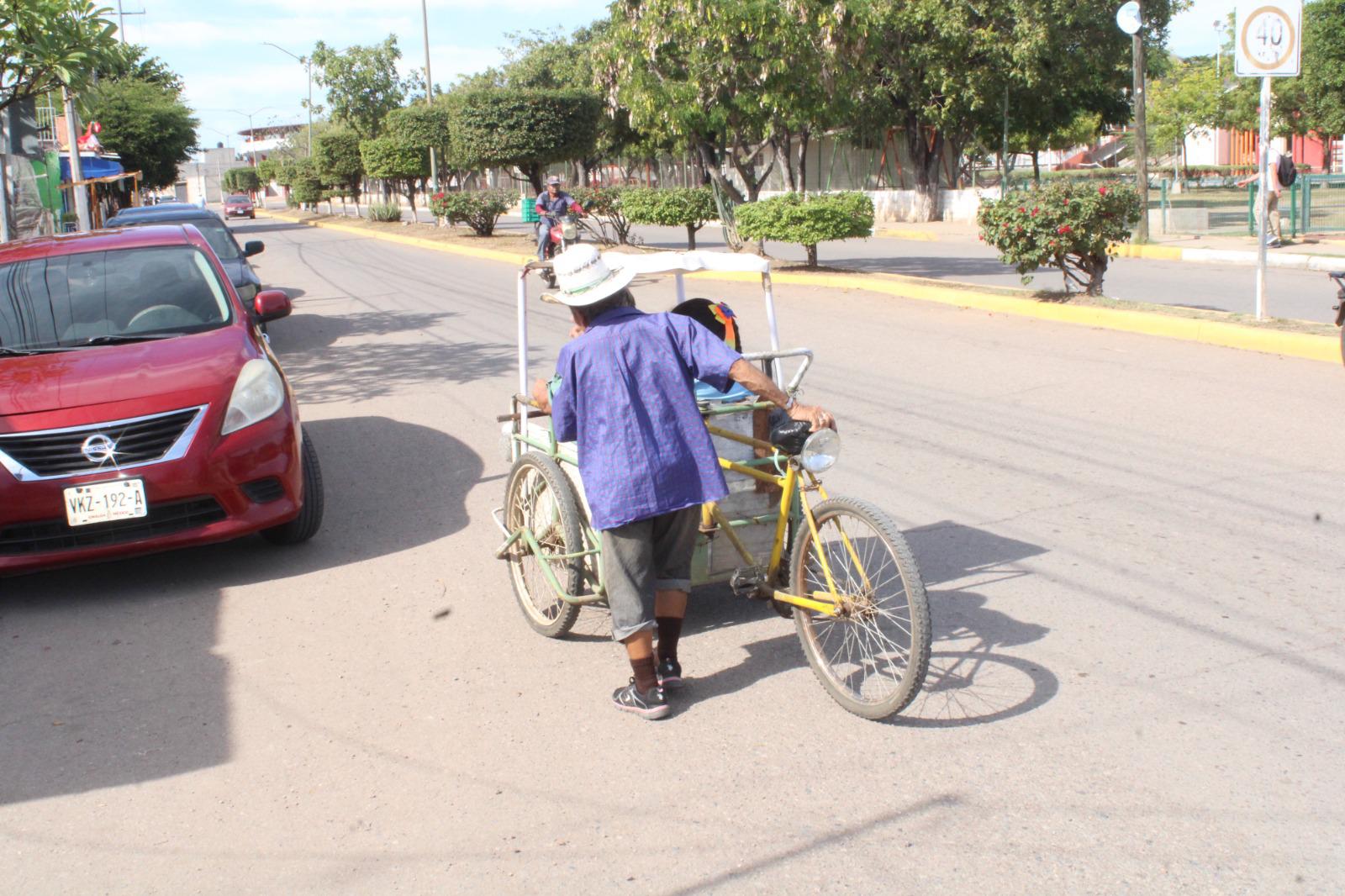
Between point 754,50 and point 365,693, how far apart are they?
16.8m

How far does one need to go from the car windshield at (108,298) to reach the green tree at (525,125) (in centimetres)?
2725

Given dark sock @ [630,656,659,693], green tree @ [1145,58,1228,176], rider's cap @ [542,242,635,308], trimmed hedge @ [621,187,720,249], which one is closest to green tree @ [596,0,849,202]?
trimmed hedge @ [621,187,720,249]

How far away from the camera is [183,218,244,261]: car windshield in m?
15.3

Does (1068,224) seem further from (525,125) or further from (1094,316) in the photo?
(525,125)

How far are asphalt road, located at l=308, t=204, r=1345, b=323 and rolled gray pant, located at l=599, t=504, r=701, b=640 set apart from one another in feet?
34.8

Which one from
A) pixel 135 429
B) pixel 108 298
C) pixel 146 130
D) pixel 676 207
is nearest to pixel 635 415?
pixel 135 429

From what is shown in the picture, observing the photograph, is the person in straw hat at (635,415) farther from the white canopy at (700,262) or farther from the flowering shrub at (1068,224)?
the flowering shrub at (1068,224)

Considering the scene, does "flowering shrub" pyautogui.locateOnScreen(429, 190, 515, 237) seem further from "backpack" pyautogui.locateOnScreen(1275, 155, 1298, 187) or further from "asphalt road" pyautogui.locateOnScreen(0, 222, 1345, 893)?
"asphalt road" pyautogui.locateOnScreen(0, 222, 1345, 893)

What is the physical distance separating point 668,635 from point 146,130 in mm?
53868

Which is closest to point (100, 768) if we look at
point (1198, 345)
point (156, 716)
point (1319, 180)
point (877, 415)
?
point (156, 716)

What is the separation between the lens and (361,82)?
5897cm

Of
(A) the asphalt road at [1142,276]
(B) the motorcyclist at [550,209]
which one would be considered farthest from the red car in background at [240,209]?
(B) the motorcyclist at [550,209]

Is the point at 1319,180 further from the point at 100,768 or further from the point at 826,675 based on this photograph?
the point at 100,768

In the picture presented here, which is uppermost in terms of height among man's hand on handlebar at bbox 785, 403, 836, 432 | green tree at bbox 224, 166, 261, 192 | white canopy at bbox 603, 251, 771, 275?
green tree at bbox 224, 166, 261, 192
